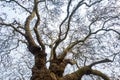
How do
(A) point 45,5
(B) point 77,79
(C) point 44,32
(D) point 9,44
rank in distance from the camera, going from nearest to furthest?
(B) point 77,79 < (D) point 9,44 < (A) point 45,5 < (C) point 44,32

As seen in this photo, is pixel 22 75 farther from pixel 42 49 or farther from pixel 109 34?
pixel 109 34

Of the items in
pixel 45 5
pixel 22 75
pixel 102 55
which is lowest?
pixel 22 75

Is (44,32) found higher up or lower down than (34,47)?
lower down

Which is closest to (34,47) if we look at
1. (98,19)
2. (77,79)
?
(77,79)

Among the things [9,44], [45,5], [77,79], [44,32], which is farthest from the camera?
[44,32]

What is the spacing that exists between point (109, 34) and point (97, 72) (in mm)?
3104

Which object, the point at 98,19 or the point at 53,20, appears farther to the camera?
the point at 53,20

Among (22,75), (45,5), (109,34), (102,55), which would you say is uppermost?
(45,5)

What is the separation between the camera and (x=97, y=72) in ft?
29.0

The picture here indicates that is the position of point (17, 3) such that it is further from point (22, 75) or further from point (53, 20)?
point (22, 75)

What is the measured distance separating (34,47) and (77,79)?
5.95ft

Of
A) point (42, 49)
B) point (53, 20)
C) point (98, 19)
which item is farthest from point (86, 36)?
point (42, 49)

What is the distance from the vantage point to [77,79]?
8648 millimetres

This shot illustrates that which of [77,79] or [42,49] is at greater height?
[42,49]
